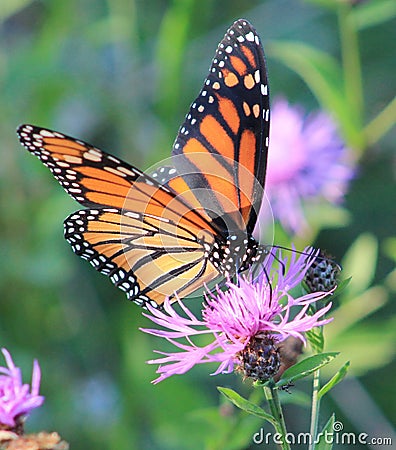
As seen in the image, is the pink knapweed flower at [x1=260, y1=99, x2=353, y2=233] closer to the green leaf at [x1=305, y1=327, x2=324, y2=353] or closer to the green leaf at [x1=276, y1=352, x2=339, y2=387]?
the green leaf at [x1=305, y1=327, x2=324, y2=353]

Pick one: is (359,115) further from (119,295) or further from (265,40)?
(119,295)

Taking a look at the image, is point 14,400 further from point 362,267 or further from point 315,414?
point 362,267

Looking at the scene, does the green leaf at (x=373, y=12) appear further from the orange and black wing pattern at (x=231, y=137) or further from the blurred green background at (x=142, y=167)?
the orange and black wing pattern at (x=231, y=137)

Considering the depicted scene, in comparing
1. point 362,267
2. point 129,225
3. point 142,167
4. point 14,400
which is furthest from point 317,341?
point 142,167

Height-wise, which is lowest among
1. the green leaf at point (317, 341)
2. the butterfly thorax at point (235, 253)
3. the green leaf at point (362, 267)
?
the green leaf at point (362, 267)

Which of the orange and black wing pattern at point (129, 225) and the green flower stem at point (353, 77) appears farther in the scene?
the green flower stem at point (353, 77)

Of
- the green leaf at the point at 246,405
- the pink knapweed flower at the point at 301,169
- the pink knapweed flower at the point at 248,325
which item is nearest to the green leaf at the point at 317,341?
the pink knapweed flower at the point at 248,325

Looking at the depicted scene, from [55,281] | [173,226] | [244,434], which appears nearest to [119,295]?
[55,281]
